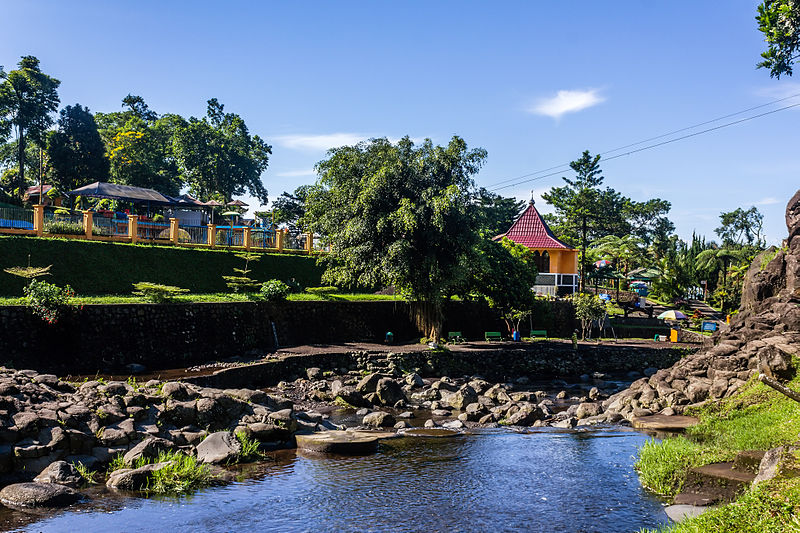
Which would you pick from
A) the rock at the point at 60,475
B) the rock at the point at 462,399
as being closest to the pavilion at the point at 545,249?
the rock at the point at 462,399

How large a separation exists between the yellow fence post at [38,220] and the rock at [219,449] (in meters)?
19.7

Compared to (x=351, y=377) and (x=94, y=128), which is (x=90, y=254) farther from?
(x=94, y=128)

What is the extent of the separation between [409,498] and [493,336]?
80.0ft

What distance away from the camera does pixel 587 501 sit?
12.2m

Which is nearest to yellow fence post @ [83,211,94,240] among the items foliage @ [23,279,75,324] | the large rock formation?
foliage @ [23,279,75,324]

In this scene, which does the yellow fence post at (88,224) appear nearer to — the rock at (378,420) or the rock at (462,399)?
the rock at (378,420)

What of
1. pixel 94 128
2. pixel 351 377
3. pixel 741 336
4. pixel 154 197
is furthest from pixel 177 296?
pixel 94 128

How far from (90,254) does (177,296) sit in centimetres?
609

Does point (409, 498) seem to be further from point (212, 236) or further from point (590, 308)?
point (212, 236)

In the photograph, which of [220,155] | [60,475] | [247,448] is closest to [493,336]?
[247,448]

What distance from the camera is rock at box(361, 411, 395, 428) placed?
1936 centimetres

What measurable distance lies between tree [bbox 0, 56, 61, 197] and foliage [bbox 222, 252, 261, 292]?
89.3 ft

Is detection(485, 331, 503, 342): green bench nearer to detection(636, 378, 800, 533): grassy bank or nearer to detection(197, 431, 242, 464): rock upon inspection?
detection(636, 378, 800, 533): grassy bank

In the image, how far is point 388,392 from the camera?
22781 millimetres
